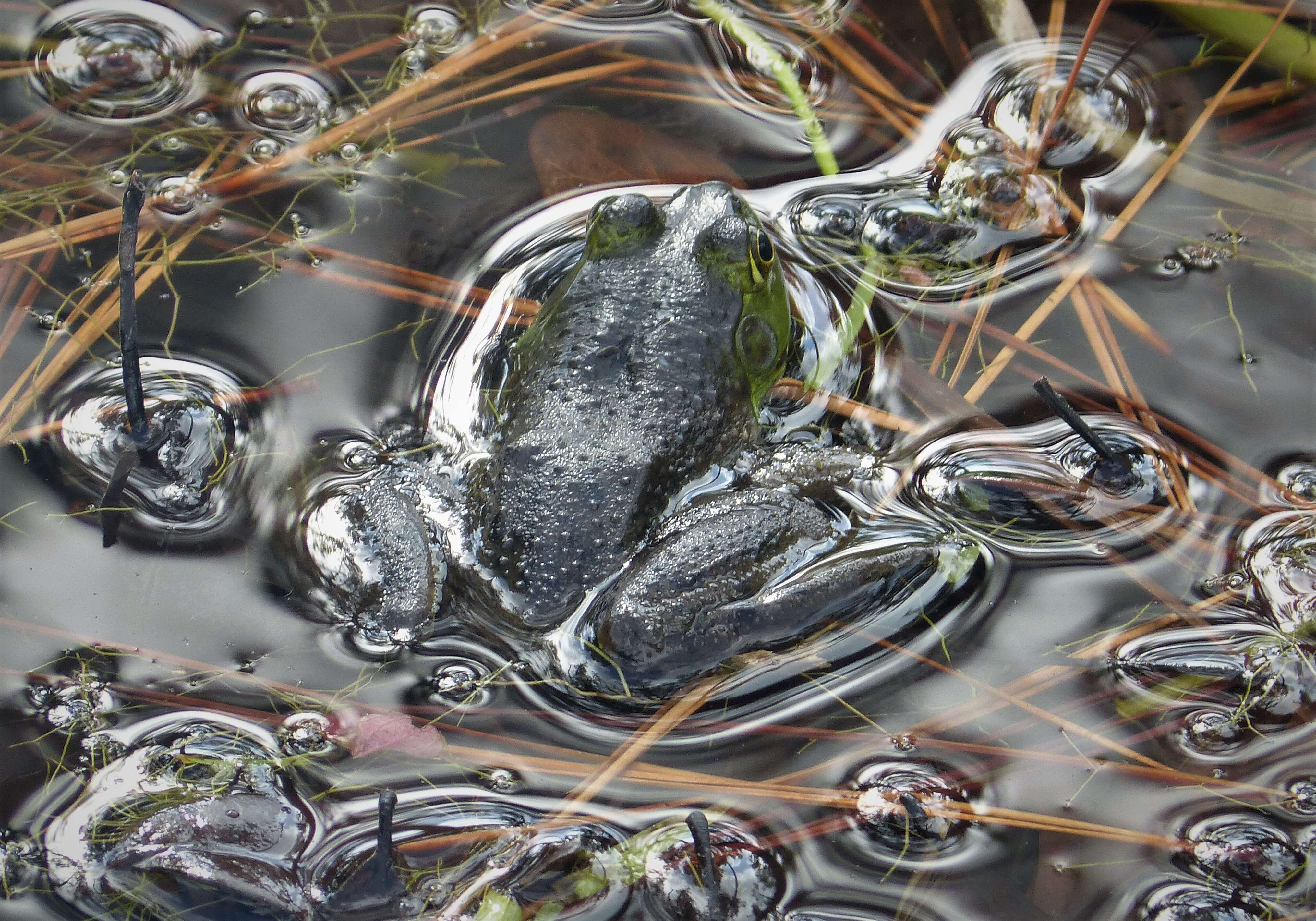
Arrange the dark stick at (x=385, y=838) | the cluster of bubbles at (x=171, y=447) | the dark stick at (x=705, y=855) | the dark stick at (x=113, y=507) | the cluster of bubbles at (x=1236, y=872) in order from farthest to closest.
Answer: the cluster of bubbles at (x=171, y=447)
the dark stick at (x=113, y=507)
the cluster of bubbles at (x=1236, y=872)
the dark stick at (x=705, y=855)
the dark stick at (x=385, y=838)

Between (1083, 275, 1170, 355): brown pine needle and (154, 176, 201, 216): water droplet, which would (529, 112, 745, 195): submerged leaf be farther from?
(1083, 275, 1170, 355): brown pine needle

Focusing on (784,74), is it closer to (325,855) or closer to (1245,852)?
(1245,852)

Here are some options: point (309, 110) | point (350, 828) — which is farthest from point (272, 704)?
point (309, 110)

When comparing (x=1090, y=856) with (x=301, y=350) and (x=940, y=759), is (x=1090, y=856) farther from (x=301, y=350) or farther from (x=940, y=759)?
(x=301, y=350)

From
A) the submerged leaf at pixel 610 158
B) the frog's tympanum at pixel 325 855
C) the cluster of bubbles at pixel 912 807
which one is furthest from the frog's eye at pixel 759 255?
the frog's tympanum at pixel 325 855

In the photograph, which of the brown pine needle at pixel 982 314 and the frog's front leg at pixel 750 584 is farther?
the brown pine needle at pixel 982 314

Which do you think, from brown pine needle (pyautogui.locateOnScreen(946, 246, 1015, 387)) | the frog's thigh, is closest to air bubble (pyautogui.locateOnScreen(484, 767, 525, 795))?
the frog's thigh

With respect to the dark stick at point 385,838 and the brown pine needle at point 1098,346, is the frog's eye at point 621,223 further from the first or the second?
the dark stick at point 385,838
